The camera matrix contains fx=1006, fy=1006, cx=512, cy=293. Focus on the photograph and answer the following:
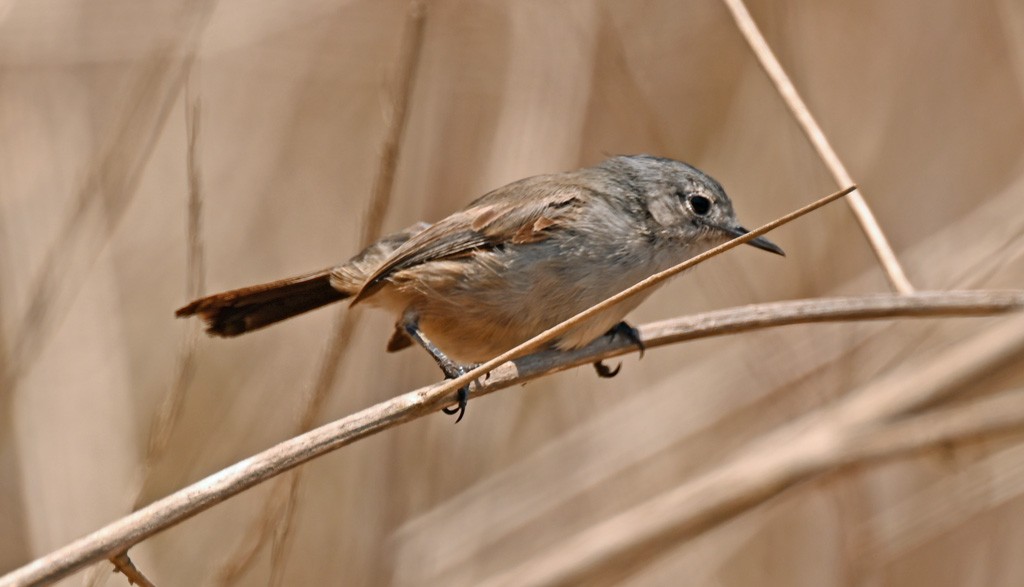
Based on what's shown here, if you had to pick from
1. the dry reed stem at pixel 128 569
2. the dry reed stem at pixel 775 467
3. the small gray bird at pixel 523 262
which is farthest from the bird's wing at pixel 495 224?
the dry reed stem at pixel 128 569

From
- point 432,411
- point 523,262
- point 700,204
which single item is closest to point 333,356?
point 432,411

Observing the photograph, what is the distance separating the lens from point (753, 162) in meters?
4.25

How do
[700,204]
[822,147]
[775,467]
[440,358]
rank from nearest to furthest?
[822,147], [775,467], [440,358], [700,204]

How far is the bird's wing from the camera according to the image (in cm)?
323

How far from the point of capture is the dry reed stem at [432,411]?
1934 mm

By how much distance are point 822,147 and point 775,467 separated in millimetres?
883

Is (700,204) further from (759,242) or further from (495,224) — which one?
(495,224)

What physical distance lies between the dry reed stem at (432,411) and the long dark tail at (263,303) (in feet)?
3.33

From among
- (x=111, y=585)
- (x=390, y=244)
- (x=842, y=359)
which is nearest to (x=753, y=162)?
(x=842, y=359)

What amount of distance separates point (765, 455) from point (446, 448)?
1.25 meters

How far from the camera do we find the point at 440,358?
123 inches

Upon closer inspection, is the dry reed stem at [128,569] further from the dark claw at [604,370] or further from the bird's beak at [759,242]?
the bird's beak at [759,242]

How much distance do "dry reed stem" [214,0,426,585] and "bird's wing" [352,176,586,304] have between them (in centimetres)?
55

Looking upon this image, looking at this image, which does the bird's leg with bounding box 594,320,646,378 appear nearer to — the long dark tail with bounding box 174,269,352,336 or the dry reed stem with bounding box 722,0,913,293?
the dry reed stem with bounding box 722,0,913,293
